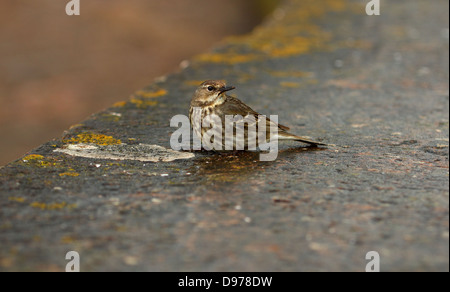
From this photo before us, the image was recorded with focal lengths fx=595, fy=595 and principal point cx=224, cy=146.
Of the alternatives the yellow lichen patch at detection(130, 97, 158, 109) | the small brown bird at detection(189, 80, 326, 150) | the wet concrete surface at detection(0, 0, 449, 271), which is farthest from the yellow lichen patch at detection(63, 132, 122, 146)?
the yellow lichen patch at detection(130, 97, 158, 109)

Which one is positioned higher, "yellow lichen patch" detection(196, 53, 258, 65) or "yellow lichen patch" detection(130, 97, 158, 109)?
"yellow lichen patch" detection(196, 53, 258, 65)

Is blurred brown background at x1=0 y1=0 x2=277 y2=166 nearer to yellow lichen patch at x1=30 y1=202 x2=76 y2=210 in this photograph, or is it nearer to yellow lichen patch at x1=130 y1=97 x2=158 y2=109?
yellow lichen patch at x1=130 y1=97 x2=158 y2=109

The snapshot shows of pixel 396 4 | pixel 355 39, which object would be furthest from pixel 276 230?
pixel 396 4

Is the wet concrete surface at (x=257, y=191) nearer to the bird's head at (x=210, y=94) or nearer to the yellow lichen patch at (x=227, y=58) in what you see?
the bird's head at (x=210, y=94)

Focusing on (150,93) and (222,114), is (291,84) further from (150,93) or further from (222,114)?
(222,114)

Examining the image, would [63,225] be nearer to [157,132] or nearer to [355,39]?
[157,132]

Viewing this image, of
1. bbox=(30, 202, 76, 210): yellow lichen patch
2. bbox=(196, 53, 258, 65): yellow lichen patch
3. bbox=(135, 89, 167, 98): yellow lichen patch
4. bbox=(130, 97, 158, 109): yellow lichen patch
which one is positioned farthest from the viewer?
bbox=(196, 53, 258, 65): yellow lichen patch
